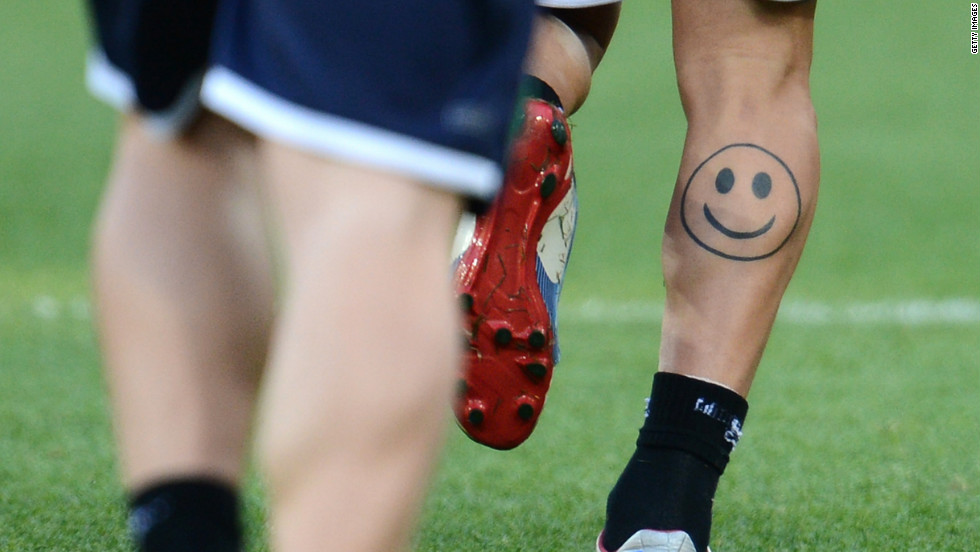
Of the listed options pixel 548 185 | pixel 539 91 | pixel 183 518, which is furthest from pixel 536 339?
pixel 183 518

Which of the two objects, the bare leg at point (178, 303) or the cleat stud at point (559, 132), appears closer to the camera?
the bare leg at point (178, 303)

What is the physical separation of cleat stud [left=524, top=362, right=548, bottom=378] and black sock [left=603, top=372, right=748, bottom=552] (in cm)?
12

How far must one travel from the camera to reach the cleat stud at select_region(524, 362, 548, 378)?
4.09 feet

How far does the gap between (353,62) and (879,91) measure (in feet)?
20.6

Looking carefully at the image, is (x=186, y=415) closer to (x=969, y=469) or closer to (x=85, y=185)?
(x=969, y=469)

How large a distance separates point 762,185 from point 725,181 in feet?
0.12

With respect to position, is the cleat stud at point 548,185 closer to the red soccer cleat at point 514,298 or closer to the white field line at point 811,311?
the red soccer cleat at point 514,298

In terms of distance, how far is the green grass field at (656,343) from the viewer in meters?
1.55

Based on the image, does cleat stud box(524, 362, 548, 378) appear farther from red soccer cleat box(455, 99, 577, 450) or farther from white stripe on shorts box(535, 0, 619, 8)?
white stripe on shorts box(535, 0, 619, 8)

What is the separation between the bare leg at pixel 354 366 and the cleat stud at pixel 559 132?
20.7 inches

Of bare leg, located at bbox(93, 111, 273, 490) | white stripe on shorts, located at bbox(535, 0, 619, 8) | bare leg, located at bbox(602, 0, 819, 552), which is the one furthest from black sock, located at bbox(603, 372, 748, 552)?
bare leg, located at bbox(93, 111, 273, 490)

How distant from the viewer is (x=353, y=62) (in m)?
0.73

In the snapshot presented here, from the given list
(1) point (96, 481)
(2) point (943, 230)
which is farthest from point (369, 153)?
(2) point (943, 230)

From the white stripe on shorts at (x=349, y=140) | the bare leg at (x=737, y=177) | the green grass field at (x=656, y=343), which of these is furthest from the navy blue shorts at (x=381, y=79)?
the green grass field at (x=656, y=343)
